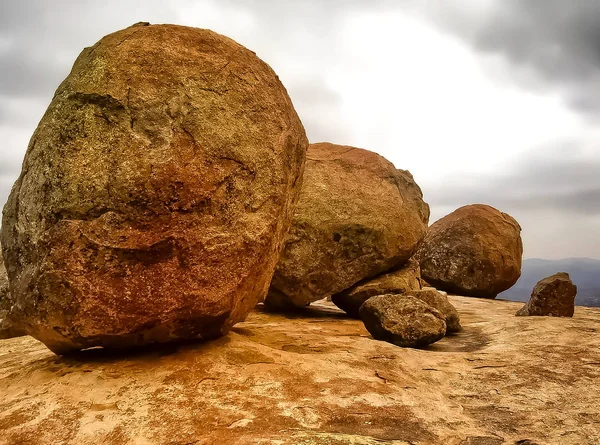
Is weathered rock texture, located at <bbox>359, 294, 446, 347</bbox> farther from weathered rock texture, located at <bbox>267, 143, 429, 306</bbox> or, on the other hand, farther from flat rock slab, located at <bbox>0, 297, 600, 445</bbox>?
weathered rock texture, located at <bbox>267, 143, 429, 306</bbox>

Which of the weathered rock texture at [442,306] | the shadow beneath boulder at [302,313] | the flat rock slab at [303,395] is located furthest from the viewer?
→ the shadow beneath boulder at [302,313]

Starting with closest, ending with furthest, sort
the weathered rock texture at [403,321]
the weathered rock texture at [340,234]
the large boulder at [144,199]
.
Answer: the large boulder at [144,199] → the weathered rock texture at [403,321] → the weathered rock texture at [340,234]

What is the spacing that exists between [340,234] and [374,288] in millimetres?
1128

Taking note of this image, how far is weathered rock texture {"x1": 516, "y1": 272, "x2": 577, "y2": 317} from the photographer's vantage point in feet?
27.4

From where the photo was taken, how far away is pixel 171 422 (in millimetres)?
3289

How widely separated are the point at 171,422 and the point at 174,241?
1.53 metres

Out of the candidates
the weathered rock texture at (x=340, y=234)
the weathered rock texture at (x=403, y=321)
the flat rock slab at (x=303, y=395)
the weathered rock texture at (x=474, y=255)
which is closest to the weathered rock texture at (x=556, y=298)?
the weathered rock texture at (x=340, y=234)

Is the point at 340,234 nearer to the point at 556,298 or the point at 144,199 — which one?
the point at 556,298

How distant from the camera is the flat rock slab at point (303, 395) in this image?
322cm

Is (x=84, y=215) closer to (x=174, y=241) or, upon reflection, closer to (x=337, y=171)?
(x=174, y=241)

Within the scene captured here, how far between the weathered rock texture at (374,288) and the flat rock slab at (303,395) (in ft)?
9.70

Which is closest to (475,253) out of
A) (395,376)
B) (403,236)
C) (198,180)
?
(403,236)

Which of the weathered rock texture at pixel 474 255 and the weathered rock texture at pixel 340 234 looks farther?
the weathered rock texture at pixel 474 255

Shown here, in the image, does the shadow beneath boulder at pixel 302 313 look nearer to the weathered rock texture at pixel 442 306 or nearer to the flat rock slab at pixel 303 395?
the weathered rock texture at pixel 442 306
